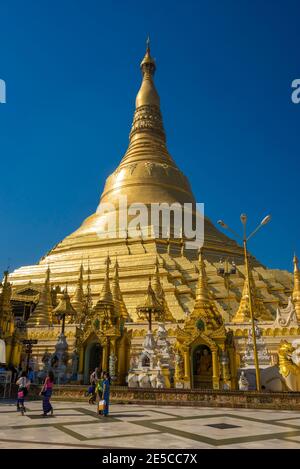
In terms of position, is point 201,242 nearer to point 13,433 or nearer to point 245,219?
point 245,219

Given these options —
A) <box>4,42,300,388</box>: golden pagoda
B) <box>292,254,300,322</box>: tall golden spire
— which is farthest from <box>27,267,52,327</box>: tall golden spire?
<box>292,254,300,322</box>: tall golden spire

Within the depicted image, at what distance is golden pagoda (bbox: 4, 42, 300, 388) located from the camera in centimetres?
1897

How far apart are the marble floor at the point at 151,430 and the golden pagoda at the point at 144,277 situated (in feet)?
25.4

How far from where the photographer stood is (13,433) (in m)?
6.50

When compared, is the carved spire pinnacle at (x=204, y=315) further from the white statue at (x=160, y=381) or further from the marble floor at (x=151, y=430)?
the marble floor at (x=151, y=430)

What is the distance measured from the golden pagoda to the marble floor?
775 centimetres

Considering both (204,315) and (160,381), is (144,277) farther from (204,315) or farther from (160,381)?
(160,381)

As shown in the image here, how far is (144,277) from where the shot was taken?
31.4 m

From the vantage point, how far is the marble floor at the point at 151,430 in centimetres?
569

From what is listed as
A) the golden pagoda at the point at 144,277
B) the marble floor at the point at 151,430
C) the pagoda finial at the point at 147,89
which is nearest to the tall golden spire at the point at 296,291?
the golden pagoda at the point at 144,277

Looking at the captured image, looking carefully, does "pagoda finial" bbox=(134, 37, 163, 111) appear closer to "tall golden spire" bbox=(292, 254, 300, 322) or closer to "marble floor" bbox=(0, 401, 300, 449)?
"tall golden spire" bbox=(292, 254, 300, 322)

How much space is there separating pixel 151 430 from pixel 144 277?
24469 mm

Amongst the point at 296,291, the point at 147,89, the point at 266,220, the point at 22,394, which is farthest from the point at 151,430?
the point at 147,89
